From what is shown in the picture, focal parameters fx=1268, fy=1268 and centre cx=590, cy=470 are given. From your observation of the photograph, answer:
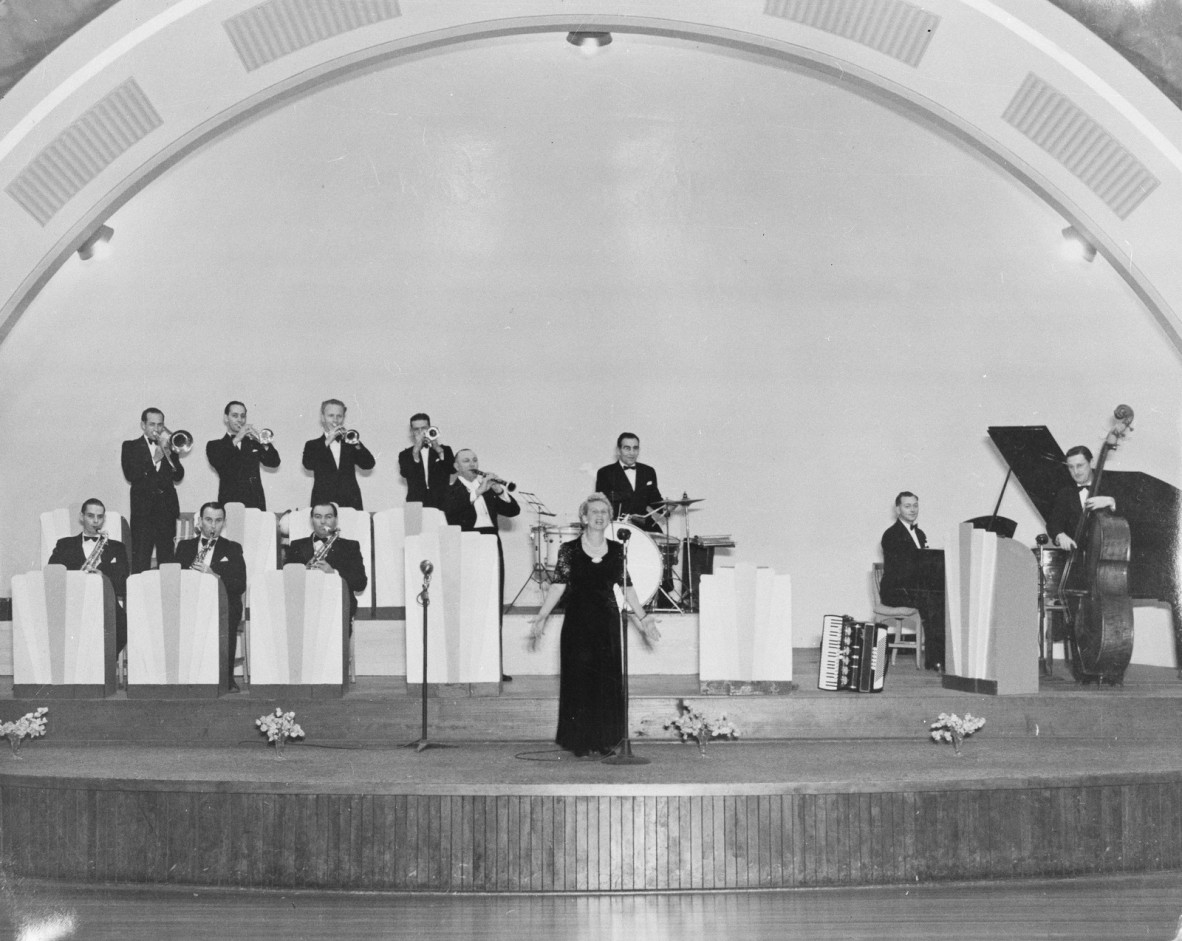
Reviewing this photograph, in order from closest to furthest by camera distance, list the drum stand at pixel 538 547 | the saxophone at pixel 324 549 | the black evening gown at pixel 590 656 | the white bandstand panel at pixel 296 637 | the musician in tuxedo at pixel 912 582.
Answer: the black evening gown at pixel 590 656, the white bandstand panel at pixel 296 637, the saxophone at pixel 324 549, the musician in tuxedo at pixel 912 582, the drum stand at pixel 538 547

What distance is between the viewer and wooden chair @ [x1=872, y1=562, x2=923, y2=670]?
7385mm

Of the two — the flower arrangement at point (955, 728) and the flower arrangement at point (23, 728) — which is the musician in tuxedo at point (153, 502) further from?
the flower arrangement at point (955, 728)

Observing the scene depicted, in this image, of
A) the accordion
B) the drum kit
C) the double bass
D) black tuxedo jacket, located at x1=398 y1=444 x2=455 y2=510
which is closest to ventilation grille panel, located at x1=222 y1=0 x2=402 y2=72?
black tuxedo jacket, located at x1=398 y1=444 x2=455 y2=510

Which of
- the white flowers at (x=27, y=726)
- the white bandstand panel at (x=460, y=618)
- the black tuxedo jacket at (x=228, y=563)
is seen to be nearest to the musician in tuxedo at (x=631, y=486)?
the white bandstand panel at (x=460, y=618)

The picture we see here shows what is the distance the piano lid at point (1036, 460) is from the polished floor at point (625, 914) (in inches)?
97.0

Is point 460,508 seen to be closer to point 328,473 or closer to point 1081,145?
A: point 328,473

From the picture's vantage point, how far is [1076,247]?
30.0 feet

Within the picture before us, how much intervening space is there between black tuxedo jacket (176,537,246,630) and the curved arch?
2557 mm

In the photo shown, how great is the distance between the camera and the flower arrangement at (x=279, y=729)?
18.3 ft

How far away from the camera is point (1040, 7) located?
7.39 meters

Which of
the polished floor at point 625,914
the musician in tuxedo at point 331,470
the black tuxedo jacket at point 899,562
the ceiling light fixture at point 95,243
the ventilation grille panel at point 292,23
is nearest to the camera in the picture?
the polished floor at point 625,914

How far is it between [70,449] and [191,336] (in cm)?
121

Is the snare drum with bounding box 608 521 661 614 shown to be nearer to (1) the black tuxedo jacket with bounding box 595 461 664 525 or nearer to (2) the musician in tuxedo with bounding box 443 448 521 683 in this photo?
(2) the musician in tuxedo with bounding box 443 448 521 683

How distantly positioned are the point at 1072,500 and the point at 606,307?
3870 millimetres
